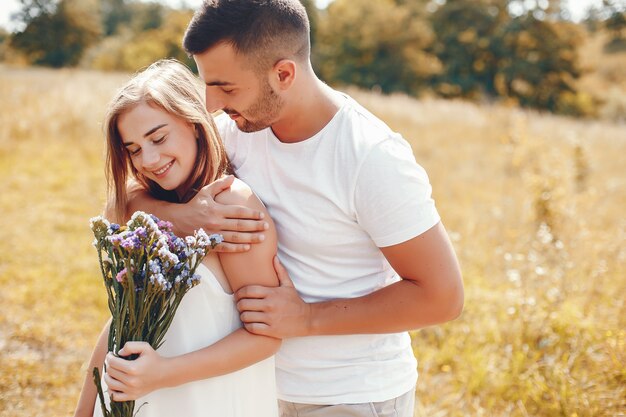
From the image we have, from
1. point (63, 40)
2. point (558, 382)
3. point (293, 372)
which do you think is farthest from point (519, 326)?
point (63, 40)

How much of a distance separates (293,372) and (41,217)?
547 cm

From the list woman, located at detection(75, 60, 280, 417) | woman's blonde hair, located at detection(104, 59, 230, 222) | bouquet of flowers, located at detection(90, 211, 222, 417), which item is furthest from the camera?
woman's blonde hair, located at detection(104, 59, 230, 222)

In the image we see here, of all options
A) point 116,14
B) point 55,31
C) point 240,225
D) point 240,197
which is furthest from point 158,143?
point 116,14

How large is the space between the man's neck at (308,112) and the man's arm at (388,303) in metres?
0.48

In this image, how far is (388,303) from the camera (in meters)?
1.91

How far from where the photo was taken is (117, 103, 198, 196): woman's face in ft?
6.75

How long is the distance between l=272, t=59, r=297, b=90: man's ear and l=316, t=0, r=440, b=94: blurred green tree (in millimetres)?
34497

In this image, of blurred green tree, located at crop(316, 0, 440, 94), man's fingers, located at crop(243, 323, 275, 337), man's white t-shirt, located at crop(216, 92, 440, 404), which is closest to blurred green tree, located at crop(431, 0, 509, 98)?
blurred green tree, located at crop(316, 0, 440, 94)

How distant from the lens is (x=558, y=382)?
3383mm

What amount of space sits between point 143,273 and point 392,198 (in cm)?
75

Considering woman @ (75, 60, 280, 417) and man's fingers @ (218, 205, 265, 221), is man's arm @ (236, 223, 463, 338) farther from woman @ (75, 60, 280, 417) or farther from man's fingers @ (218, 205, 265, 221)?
man's fingers @ (218, 205, 265, 221)

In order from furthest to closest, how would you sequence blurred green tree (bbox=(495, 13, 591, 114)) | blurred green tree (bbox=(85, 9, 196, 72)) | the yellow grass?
blurred green tree (bbox=(85, 9, 196, 72)), blurred green tree (bbox=(495, 13, 591, 114)), the yellow grass

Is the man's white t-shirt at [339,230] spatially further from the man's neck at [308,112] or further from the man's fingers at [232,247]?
the man's fingers at [232,247]

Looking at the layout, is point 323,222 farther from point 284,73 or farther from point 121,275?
point 121,275
